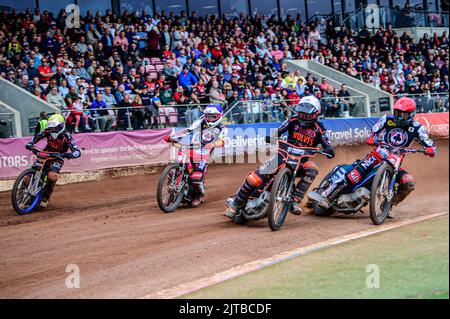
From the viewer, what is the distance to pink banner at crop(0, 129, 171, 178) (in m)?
17.1

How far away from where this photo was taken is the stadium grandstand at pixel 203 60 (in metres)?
19.7

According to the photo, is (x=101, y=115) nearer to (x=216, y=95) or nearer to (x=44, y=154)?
(x=216, y=95)

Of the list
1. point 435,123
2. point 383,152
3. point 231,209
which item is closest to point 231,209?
point 231,209

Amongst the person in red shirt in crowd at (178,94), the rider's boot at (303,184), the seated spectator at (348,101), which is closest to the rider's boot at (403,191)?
the rider's boot at (303,184)

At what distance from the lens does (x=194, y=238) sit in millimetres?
10047

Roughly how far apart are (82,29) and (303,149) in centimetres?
1447

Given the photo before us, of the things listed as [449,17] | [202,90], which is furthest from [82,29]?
[449,17]

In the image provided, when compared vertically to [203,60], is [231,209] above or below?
below

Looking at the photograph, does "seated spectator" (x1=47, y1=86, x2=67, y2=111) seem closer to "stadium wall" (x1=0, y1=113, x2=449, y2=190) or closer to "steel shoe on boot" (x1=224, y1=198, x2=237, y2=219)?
"stadium wall" (x1=0, y1=113, x2=449, y2=190)

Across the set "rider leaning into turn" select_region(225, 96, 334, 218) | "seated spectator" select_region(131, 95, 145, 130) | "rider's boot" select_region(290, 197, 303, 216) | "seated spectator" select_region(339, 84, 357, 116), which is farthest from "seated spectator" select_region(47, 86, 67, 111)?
"seated spectator" select_region(339, 84, 357, 116)

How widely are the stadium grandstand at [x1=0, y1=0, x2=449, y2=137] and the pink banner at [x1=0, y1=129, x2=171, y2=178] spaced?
377 mm

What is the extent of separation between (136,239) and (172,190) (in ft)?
8.48

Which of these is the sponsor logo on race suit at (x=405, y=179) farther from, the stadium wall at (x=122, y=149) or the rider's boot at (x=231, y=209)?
the stadium wall at (x=122, y=149)

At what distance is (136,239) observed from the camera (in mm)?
10195
